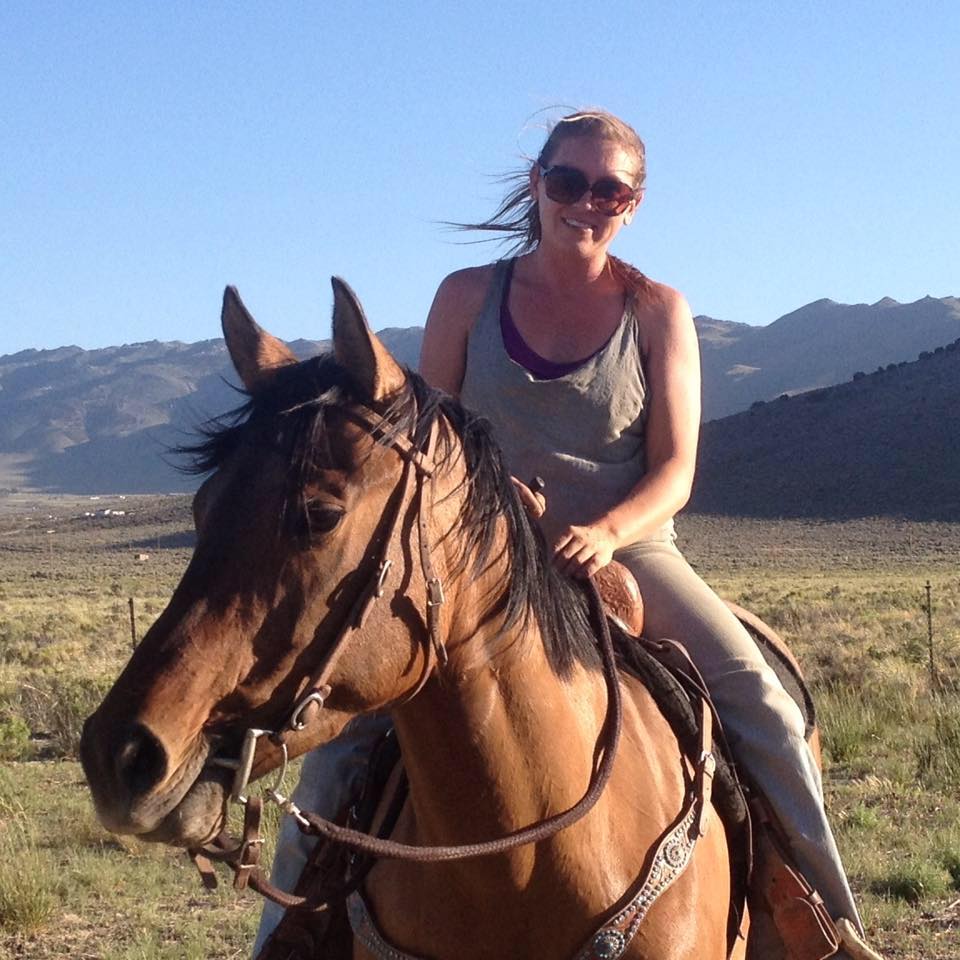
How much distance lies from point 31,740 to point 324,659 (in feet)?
33.8

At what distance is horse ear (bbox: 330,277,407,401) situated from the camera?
2338mm

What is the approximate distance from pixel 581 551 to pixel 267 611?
1.03 metres

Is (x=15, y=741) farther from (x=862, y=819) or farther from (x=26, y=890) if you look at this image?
(x=862, y=819)

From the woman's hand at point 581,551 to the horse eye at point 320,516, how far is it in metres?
→ 0.85

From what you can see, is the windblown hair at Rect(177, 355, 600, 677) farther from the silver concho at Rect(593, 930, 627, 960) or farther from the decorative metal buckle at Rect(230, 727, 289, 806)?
the silver concho at Rect(593, 930, 627, 960)

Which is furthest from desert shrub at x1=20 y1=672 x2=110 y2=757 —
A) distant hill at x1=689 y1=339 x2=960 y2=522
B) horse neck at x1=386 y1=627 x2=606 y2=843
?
distant hill at x1=689 y1=339 x2=960 y2=522

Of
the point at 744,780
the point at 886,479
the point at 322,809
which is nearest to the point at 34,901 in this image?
the point at 322,809

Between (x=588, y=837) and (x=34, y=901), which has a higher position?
(x=588, y=837)

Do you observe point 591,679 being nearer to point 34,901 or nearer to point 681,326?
point 681,326

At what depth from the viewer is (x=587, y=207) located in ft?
12.1

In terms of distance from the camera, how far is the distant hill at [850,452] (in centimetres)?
6594

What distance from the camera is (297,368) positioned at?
99.1 inches

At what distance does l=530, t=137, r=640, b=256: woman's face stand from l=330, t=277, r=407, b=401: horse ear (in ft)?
4.50

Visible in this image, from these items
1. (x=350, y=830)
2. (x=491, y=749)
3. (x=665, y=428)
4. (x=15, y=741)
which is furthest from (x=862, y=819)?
(x=15, y=741)
